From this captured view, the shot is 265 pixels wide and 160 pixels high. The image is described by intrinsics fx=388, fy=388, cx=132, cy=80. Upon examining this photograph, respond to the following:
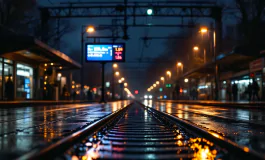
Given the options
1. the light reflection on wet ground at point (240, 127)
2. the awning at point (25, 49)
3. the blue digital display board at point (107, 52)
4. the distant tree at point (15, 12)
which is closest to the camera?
the light reflection on wet ground at point (240, 127)

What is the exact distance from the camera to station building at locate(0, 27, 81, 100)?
26.6m

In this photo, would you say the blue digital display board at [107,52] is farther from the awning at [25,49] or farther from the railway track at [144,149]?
the railway track at [144,149]

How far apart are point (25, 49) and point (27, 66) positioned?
8.77 meters

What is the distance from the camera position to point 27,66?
36219mm

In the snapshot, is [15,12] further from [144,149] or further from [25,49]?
[144,149]

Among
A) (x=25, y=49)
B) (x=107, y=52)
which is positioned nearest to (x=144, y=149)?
(x=25, y=49)

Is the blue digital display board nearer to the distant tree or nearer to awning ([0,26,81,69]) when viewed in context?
awning ([0,26,81,69])

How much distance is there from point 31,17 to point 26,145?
44782mm

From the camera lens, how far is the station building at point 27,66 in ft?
87.4

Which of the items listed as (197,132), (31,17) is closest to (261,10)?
(31,17)

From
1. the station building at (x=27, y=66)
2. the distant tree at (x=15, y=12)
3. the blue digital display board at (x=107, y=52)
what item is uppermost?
the distant tree at (x=15, y=12)

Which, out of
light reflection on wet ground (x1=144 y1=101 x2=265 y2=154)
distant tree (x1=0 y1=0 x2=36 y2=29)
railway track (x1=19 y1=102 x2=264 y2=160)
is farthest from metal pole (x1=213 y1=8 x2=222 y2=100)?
railway track (x1=19 y1=102 x2=264 y2=160)

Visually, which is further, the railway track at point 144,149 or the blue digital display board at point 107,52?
the blue digital display board at point 107,52

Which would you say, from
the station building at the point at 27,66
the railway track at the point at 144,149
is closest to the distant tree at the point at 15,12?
the station building at the point at 27,66
